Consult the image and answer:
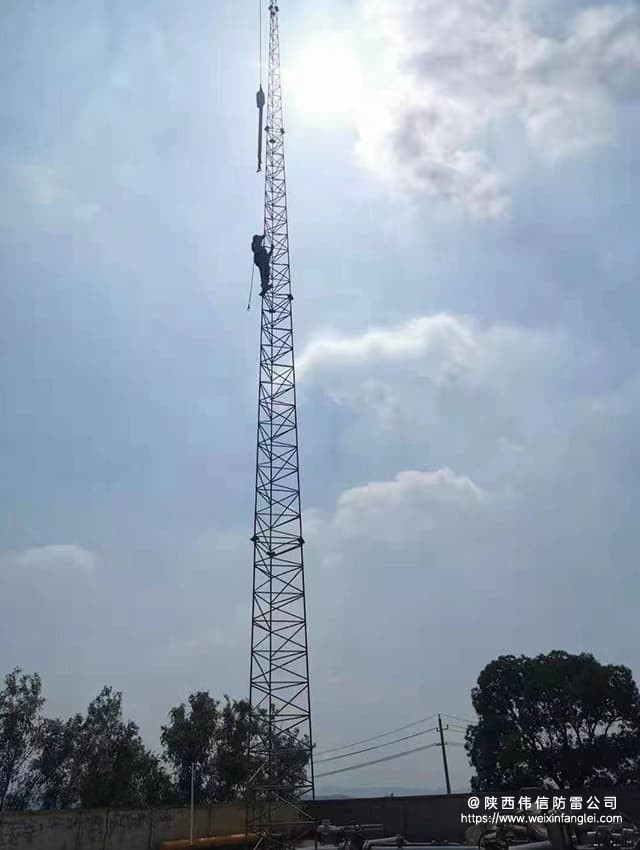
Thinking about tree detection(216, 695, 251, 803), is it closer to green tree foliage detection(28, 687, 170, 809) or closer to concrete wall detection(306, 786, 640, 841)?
green tree foliage detection(28, 687, 170, 809)

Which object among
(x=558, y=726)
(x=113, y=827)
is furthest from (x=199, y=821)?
(x=558, y=726)

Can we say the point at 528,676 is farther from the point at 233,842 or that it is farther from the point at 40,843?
the point at 40,843

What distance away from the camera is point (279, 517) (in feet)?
109

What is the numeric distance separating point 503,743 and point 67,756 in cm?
2624

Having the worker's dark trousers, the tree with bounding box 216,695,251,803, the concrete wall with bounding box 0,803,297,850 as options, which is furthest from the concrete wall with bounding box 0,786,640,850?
the worker's dark trousers

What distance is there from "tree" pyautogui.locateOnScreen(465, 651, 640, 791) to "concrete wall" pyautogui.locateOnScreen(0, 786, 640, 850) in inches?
527

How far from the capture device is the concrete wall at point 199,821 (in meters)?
25.3

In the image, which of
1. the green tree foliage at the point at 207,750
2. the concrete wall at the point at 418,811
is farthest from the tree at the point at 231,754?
the concrete wall at the point at 418,811

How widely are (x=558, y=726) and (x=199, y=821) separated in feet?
78.7

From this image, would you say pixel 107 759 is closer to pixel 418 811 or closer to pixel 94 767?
pixel 94 767

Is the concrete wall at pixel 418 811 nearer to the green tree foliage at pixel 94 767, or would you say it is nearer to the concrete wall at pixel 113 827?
the concrete wall at pixel 113 827

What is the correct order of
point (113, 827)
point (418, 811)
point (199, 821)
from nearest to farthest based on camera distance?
point (113, 827), point (199, 821), point (418, 811)

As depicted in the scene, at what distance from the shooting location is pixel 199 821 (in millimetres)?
31234

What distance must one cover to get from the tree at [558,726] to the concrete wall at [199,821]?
13.4 metres
